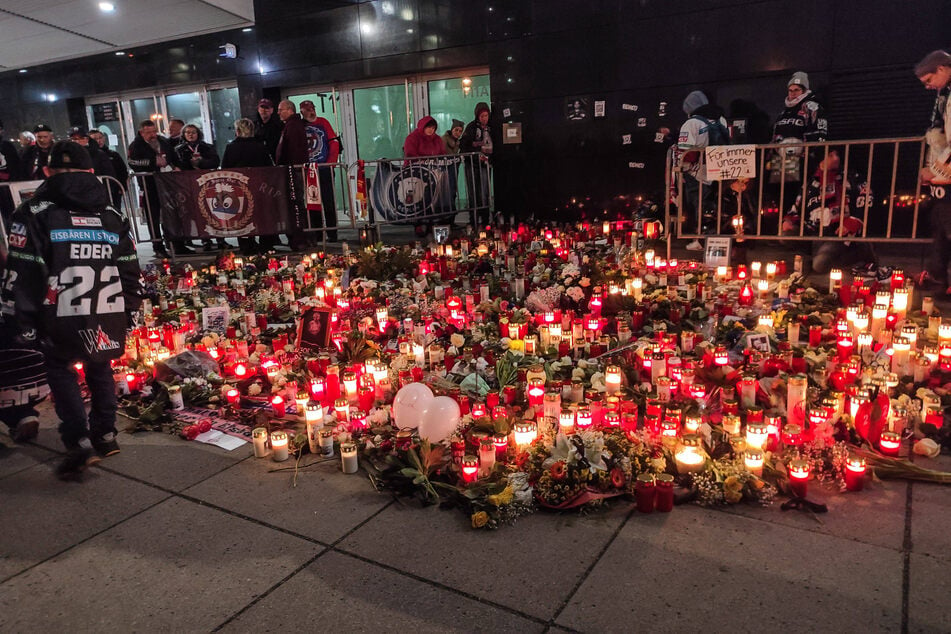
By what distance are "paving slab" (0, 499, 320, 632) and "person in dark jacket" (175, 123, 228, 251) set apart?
895 cm

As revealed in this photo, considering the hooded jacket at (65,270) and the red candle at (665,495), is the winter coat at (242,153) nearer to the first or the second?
the hooded jacket at (65,270)

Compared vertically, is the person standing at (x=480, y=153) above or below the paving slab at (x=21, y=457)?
above

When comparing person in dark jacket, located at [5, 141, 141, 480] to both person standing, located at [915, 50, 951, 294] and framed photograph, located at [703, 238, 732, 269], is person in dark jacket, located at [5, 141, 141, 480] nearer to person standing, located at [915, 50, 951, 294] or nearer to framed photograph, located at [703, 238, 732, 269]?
framed photograph, located at [703, 238, 732, 269]

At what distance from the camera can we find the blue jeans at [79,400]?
391cm

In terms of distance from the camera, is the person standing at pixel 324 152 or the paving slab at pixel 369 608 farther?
the person standing at pixel 324 152

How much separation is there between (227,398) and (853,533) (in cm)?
388

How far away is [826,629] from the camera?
2.39 metres

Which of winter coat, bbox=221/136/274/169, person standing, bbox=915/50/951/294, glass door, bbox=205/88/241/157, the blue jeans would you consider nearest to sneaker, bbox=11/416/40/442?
the blue jeans

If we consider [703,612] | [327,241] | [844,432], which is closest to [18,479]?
[703,612]

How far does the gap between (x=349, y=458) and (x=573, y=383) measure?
1.46m

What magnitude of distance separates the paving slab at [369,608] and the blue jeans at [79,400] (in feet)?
6.37

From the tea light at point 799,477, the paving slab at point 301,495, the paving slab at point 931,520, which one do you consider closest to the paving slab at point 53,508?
the paving slab at point 301,495

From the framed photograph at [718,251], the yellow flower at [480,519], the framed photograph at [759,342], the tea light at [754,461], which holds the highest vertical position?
the framed photograph at [718,251]

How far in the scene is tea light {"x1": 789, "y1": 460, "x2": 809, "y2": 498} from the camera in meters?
3.18
